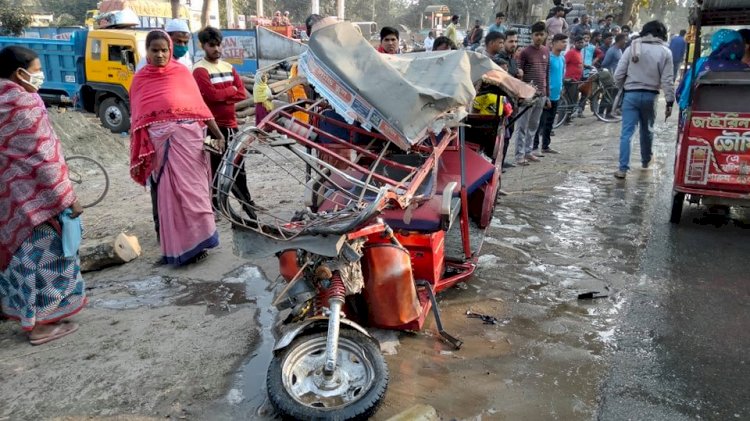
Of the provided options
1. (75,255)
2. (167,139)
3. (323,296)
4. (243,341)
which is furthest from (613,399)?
(167,139)

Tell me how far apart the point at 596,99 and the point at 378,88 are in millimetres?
11190

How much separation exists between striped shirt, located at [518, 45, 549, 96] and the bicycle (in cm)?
414

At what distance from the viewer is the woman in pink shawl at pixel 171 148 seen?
4.78m

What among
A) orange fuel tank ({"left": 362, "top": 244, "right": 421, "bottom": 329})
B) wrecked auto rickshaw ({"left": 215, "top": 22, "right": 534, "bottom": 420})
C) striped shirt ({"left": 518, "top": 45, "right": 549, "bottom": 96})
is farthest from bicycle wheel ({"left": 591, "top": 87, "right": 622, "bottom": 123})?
orange fuel tank ({"left": 362, "top": 244, "right": 421, "bottom": 329})

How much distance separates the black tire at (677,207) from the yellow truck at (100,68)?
11.1 metres

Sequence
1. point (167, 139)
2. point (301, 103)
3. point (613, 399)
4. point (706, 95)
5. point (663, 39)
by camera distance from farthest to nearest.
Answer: point (663, 39), point (706, 95), point (167, 139), point (301, 103), point (613, 399)

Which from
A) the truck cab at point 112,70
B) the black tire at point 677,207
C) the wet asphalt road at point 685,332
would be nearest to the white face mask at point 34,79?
the wet asphalt road at point 685,332

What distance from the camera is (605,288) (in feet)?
14.7

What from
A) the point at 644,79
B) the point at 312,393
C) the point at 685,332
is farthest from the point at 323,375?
the point at 644,79

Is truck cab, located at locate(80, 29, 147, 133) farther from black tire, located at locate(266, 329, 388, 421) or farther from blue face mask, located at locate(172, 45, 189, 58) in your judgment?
black tire, located at locate(266, 329, 388, 421)

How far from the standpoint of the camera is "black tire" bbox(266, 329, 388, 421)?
8.60ft

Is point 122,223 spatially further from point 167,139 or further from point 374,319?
point 374,319

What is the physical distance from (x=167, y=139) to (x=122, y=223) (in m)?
2.20

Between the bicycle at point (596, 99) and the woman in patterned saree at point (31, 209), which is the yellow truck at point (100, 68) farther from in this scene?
the woman in patterned saree at point (31, 209)
